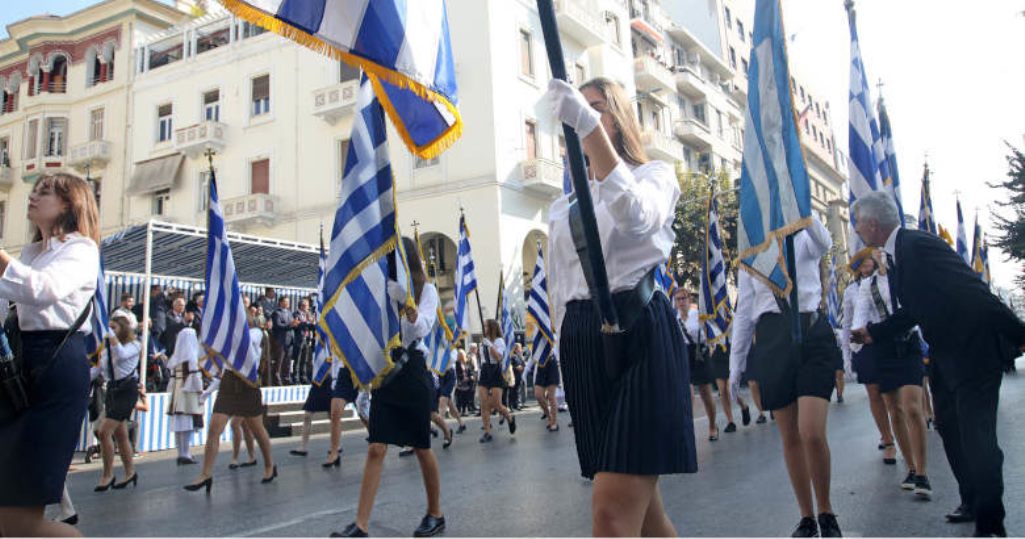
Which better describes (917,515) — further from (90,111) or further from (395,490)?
(90,111)

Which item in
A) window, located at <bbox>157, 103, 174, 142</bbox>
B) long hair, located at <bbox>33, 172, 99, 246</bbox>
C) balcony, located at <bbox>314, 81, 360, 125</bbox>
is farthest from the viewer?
window, located at <bbox>157, 103, 174, 142</bbox>

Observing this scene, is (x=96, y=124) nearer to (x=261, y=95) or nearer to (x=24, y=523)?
(x=261, y=95)

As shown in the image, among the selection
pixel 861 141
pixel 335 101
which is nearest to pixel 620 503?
pixel 861 141

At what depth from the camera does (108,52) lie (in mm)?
33531

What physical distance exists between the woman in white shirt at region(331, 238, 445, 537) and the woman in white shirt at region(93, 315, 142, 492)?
14.7 feet

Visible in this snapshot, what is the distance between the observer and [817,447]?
4258 millimetres

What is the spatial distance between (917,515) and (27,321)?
5.22m

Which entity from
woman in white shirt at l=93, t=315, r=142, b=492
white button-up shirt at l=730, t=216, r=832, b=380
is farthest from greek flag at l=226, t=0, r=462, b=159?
woman in white shirt at l=93, t=315, r=142, b=492

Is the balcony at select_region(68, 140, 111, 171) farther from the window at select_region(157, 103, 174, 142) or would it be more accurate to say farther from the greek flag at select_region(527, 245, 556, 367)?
the greek flag at select_region(527, 245, 556, 367)

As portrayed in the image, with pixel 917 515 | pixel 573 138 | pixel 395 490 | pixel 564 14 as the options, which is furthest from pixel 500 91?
pixel 573 138

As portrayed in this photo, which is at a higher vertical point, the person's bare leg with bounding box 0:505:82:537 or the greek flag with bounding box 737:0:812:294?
the greek flag with bounding box 737:0:812:294

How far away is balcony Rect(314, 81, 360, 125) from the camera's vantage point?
26.8 metres

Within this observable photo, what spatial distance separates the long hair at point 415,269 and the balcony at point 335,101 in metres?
21.5

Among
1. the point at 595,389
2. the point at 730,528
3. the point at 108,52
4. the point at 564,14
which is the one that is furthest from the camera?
the point at 108,52
